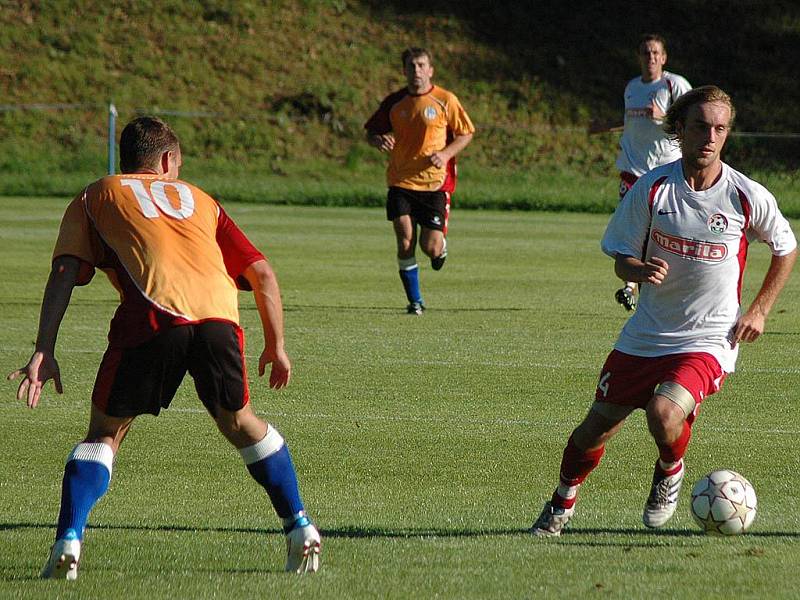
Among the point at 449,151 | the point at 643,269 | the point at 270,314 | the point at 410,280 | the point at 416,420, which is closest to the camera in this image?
the point at 270,314

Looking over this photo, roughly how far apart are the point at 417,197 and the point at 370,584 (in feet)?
28.3

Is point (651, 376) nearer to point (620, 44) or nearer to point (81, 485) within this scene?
point (81, 485)

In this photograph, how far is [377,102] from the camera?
37.7 metres

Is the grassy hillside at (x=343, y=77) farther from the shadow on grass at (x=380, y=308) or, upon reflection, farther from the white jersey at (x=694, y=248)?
the white jersey at (x=694, y=248)

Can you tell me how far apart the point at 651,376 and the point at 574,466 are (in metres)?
0.48

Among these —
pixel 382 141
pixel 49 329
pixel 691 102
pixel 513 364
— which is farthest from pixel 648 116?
pixel 49 329

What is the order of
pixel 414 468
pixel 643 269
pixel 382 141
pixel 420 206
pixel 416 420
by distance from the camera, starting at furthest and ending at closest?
pixel 420 206, pixel 382 141, pixel 416 420, pixel 414 468, pixel 643 269

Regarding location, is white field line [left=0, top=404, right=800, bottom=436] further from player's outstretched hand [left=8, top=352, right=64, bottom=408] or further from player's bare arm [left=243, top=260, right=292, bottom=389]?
player's outstretched hand [left=8, top=352, right=64, bottom=408]

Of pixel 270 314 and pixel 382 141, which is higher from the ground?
pixel 270 314

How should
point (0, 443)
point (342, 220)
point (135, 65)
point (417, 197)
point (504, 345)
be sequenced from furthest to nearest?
point (135, 65) < point (342, 220) < point (417, 197) < point (504, 345) < point (0, 443)

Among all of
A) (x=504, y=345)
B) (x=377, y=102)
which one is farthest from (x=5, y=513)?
(x=377, y=102)

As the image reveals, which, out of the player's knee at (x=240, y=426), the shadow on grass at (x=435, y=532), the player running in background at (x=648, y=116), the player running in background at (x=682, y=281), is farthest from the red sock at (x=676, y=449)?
the player running in background at (x=648, y=116)

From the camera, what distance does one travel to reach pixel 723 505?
17.2 feet

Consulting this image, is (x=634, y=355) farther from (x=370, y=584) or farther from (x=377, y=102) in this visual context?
(x=377, y=102)
